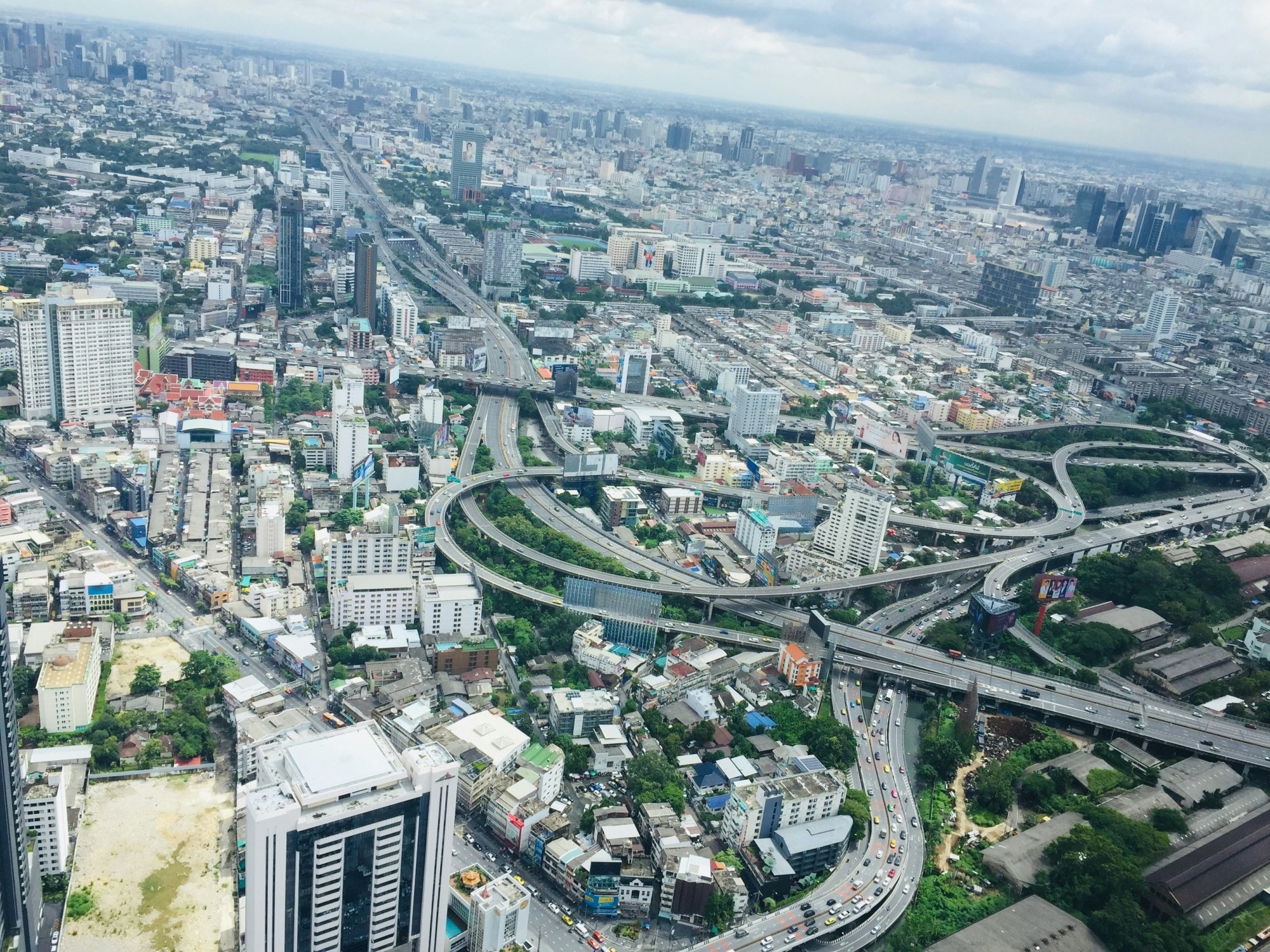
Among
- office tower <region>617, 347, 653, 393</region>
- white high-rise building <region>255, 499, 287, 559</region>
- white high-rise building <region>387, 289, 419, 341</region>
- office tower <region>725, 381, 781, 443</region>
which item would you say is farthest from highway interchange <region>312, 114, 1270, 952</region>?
white high-rise building <region>387, 289, 419, 341</region>

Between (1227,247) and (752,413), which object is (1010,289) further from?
(752,413)

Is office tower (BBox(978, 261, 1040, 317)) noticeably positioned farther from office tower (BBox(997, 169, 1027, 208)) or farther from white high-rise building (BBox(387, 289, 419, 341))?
office tower (BBox(997, 169, 1027, 208))

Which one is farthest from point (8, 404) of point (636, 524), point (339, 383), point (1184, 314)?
point (1184, 314)

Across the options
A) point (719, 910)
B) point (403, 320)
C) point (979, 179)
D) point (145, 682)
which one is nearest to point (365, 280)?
point (403, 320)

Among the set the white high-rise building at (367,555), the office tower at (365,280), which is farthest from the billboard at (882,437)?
the office tower at (365,280)

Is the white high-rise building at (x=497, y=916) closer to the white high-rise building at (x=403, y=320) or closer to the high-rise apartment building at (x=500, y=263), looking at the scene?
the white high-rise building at (x=403, y=320)

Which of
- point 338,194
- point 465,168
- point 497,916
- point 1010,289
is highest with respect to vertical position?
point 465,168

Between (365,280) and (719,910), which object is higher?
(365,280)

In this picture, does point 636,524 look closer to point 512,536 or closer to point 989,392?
point 512,536
